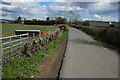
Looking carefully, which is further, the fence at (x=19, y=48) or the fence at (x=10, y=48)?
the fence at (x=19, y=48)

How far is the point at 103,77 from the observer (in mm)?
5070

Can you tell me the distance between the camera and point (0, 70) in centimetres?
477

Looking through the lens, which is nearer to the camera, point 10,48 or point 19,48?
point 10,48

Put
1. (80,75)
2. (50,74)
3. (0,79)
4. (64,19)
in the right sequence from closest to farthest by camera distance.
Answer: (0,79) → (80,75) → (50,74) → (64,19)

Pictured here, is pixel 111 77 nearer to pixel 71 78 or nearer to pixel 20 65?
pixel 71 78

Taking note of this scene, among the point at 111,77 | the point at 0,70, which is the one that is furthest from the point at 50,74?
the point at 111,77

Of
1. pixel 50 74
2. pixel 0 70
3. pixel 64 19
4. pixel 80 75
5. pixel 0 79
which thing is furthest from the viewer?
pixel 64 19

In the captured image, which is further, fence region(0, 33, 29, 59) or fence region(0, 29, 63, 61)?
fence region(0, 29, 63, 61)

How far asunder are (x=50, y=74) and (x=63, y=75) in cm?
64

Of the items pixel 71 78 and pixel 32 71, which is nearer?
pixel 71 78

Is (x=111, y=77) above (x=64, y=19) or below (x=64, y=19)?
below

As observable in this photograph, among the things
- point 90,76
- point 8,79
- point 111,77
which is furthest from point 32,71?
point 111,77

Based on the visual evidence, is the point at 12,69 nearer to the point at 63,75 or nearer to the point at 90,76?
the point at 63,75

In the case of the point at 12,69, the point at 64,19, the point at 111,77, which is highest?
the point at 64,19
